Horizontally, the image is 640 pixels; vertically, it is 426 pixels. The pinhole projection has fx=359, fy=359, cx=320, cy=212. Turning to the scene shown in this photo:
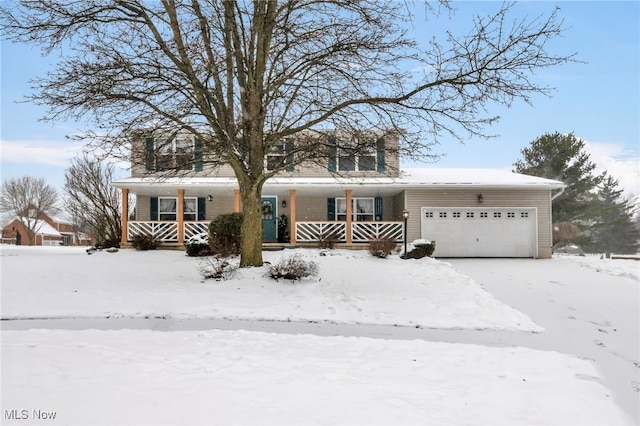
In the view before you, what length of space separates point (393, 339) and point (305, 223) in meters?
10.3

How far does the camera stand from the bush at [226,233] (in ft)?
41.6

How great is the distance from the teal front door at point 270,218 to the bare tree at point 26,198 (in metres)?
36.8

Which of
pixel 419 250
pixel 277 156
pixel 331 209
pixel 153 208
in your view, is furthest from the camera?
pixel 331 209

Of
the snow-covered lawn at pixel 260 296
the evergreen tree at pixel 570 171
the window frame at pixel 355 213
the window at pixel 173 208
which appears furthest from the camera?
the evergreen tree at pixel 570 171

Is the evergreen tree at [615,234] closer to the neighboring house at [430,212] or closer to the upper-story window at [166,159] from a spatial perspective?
the neighboring house at [430,212]

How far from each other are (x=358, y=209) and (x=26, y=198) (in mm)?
42593

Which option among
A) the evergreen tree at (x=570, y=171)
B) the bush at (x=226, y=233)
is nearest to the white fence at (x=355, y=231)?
the bush at (x=226, y=233)

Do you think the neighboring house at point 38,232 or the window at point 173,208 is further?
the neighboring house at point 38,232

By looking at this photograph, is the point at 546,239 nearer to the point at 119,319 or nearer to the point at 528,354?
the point at 528,354

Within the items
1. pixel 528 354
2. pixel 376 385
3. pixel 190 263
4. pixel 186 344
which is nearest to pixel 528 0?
pixel 528 354

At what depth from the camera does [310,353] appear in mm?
4875

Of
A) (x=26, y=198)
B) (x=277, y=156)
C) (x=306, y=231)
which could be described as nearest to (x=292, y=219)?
(x=306, y=231)

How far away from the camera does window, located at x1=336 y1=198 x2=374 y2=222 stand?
693 inches

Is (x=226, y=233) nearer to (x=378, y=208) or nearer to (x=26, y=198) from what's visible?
(x=378, y=208)
